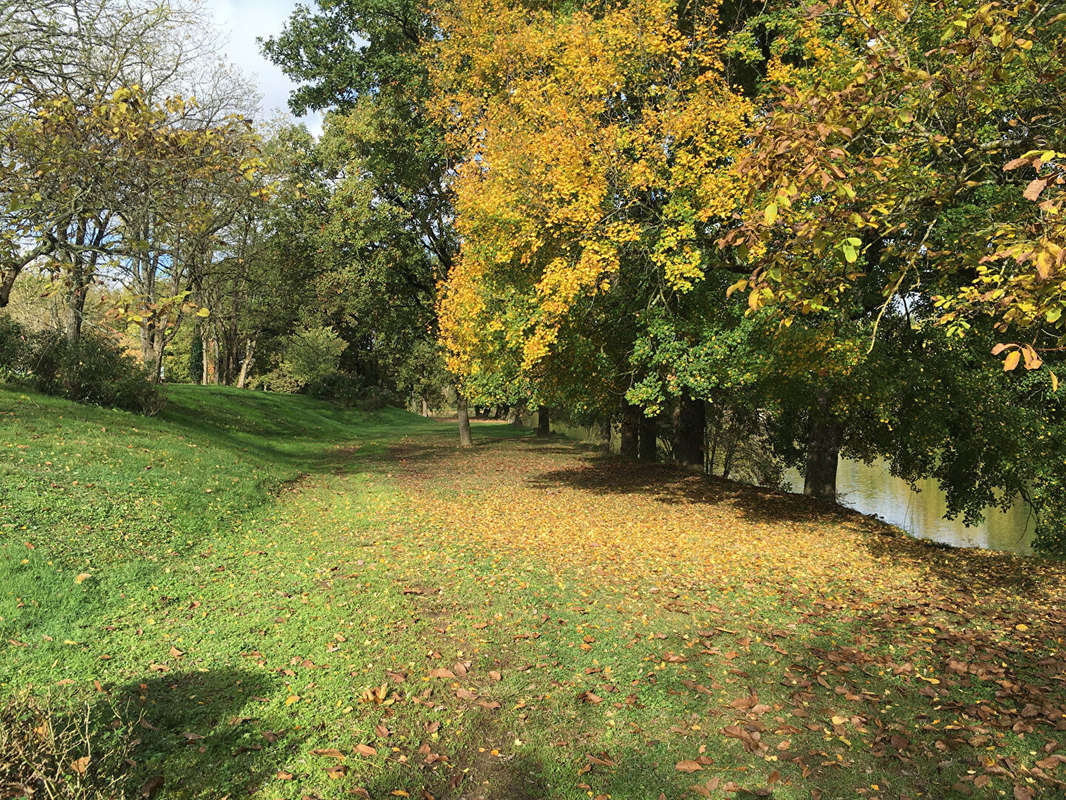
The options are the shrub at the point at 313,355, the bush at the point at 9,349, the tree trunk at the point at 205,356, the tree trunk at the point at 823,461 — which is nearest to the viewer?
the tree trunk at the point at 823,461

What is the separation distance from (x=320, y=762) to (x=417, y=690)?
1.16 m

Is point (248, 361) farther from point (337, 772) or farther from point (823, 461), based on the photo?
point (337, 772)

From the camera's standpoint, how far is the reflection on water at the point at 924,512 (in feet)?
79.2

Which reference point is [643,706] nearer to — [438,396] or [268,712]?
[268,712]

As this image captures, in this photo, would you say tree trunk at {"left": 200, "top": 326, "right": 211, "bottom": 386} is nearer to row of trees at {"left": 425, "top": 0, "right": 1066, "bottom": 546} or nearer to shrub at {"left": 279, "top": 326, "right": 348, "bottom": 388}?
shrub at {"left": 279, "top": 326, "right": 348, "bottom": 388}

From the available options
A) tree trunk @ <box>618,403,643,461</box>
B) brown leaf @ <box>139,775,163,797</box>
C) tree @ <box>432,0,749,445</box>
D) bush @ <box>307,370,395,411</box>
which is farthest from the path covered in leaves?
bush @ <box>307,370,395,411</box>

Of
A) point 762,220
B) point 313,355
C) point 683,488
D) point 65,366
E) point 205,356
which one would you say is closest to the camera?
point 762,220

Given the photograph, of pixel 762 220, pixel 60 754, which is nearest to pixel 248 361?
pixel 60 754

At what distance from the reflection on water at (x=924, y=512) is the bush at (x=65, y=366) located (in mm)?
23496

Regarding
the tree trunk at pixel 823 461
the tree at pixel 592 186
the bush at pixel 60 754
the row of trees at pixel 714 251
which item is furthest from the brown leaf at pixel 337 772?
the tree trunk at pixel 823 461

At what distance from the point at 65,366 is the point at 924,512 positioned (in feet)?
118

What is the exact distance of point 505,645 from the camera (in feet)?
21.2

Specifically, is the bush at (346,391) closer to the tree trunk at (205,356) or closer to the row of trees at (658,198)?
the tree trunk at (205,356)

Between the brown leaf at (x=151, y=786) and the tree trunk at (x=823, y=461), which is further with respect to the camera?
the tree trunk at (x=823, y=461)
